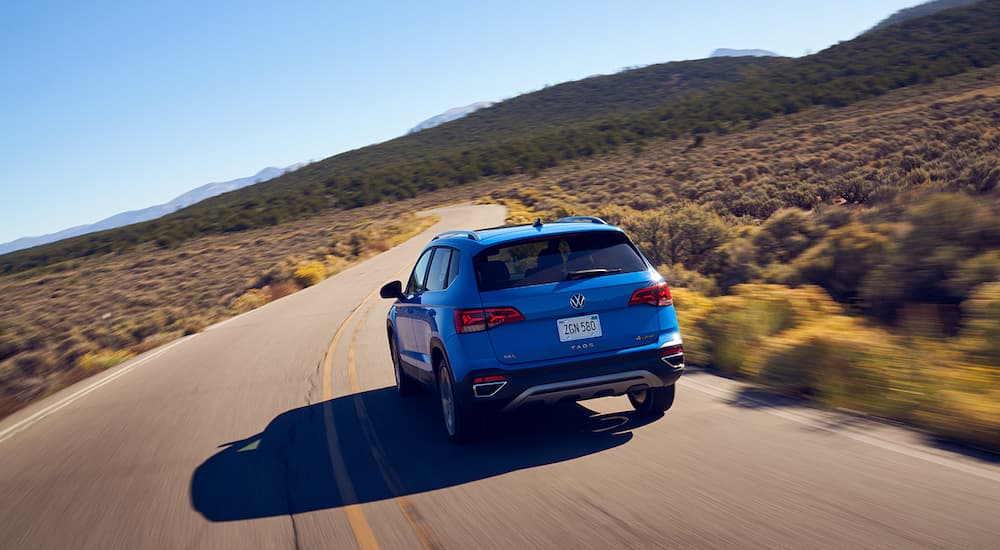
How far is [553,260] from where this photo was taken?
6320mm

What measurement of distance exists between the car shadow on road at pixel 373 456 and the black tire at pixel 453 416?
0.43 ft

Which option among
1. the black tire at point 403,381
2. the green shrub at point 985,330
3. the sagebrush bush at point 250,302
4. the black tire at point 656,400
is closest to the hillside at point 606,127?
the sagebrush bush at point 250,302

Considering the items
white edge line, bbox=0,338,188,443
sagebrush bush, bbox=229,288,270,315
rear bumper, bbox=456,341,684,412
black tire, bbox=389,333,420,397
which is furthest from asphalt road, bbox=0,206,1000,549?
sagebrush bush, bbox=229,288,270,315

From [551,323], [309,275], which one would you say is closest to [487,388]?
[551,323]

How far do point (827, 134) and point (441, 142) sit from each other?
81.7 metres

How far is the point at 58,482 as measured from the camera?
23.8ft

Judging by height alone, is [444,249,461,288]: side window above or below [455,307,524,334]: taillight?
above

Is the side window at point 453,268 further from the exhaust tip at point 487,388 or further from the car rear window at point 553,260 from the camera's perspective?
the exhaust tip at point 487,388

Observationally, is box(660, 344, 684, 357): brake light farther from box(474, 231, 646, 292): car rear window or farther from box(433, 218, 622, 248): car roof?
box(433, 218, 622, 248): car roof

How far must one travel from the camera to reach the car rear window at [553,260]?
6.25 metres

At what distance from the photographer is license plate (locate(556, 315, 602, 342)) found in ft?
20.1

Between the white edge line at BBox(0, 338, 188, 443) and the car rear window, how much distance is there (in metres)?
7.21

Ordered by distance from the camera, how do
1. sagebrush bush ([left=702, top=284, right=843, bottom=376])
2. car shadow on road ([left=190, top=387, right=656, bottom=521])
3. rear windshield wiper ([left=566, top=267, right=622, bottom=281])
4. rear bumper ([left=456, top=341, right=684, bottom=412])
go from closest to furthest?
car shadow on road ([left=190, top=387, right=656, bottom=521])
rear bumper ([left=456, top=341, right=684, bottom=412])
rear windshield wiper ([left=566, top=267, right=622, bottom=281])
sagebrush bush ([left=702, top=284, right=843, bottom=376])

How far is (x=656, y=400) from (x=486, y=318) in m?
1.85
